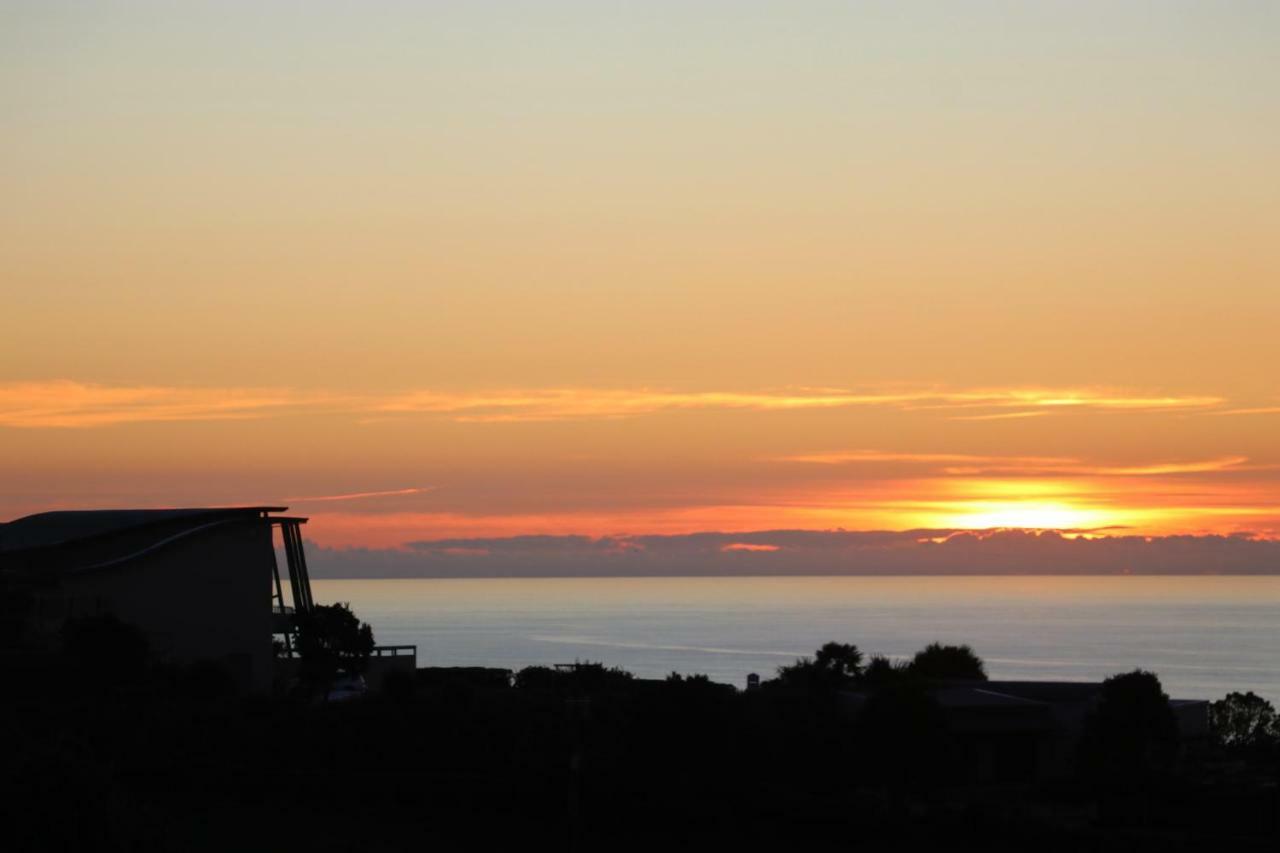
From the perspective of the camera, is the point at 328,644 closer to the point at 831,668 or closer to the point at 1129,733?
the point at 831,668

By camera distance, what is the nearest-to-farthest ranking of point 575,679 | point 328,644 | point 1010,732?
point 1010,732 < point 328,644 < point 575,679

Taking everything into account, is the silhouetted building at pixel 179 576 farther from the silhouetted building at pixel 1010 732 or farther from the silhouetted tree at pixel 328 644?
the silhouetted building at pixel 1010 732

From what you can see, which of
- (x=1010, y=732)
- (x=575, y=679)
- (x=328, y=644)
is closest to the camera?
(x=1010, y=732)

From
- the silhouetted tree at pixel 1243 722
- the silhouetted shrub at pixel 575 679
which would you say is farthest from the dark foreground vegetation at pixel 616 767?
the silhouetted tree at pixel 1243 722

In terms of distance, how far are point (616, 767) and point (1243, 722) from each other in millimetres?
35347

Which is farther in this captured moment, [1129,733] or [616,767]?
[1129,733]

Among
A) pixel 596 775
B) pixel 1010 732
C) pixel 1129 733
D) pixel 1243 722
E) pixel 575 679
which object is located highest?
pixel 575 679

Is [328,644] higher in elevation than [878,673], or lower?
higher

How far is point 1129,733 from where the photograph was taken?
139 ft

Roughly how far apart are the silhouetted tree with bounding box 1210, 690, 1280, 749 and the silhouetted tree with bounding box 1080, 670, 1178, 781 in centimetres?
1808

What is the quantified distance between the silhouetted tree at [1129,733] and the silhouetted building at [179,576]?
29.0 meters

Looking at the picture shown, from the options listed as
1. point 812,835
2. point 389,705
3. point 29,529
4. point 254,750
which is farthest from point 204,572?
point 812,835

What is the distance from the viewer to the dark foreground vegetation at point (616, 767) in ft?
100

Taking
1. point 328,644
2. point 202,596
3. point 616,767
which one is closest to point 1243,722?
point 616,767
